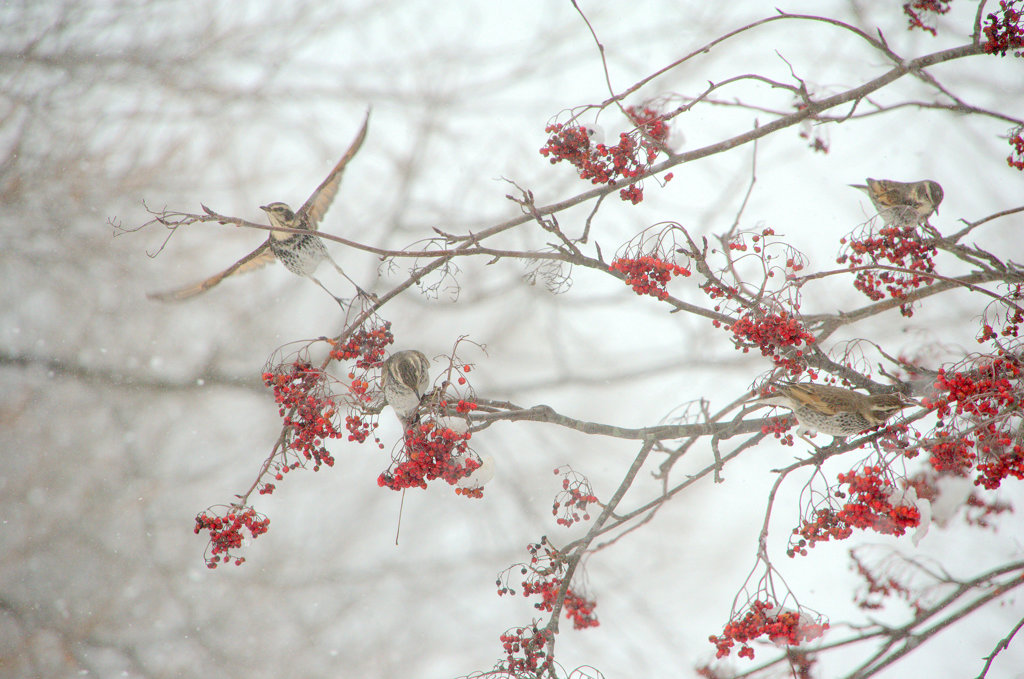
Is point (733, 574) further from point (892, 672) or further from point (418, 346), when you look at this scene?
point (418, 346)

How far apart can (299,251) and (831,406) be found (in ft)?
3.91

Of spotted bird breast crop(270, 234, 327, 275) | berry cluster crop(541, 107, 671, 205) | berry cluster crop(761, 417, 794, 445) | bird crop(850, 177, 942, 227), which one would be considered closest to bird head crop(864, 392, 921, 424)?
berry cluster crop(761, 417, 794, 445)

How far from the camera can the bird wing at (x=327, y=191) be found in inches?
54.0

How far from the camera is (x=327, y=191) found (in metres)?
1.54

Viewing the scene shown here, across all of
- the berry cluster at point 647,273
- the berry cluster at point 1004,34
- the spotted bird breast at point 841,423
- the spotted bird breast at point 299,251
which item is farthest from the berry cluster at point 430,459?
the berry cluster at point 1004,34

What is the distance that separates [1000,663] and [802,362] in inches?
81.9

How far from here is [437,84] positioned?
2939 millimetres

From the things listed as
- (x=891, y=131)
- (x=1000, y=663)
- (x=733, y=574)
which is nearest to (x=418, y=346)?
(x=733, y=574)

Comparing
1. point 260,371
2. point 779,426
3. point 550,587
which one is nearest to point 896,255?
point 779,426

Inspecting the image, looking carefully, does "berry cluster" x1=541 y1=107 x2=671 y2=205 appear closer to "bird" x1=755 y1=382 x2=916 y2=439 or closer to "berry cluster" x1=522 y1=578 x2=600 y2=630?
"bird" x1=755 y1=382 x2=916 y2=439

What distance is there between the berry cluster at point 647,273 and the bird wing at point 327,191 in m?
0.75

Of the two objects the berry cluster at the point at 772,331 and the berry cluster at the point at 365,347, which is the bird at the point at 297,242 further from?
the berry cluster at the point at 772,331

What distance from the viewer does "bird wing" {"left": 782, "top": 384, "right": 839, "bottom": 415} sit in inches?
38.1

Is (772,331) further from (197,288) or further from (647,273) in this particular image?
(197,288)
